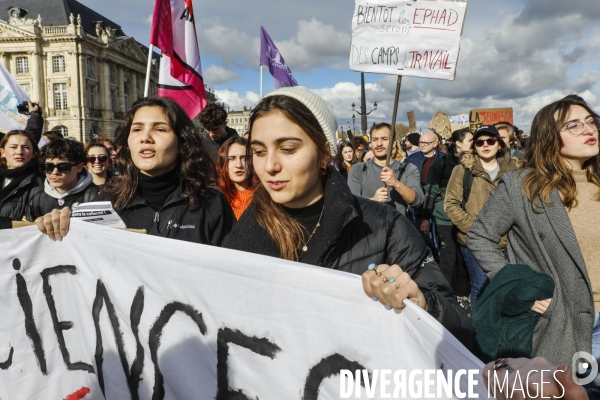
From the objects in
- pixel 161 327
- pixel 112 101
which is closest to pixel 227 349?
pixel 161 327

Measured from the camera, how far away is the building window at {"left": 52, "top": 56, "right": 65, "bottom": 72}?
191 ft

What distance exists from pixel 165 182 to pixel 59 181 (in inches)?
52.2

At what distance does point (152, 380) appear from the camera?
178cm

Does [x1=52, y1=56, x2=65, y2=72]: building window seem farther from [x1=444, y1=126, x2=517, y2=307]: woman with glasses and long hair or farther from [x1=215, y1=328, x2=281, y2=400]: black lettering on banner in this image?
[x1=215, y1=328, x2=281, y2=400]: black lettering on banner

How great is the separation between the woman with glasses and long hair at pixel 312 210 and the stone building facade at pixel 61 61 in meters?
56.5

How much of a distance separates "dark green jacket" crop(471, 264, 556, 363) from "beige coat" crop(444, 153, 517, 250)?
2.42 m

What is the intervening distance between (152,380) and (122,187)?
3.66ft

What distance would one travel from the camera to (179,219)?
234 centimetres

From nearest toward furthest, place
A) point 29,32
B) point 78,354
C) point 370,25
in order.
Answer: point 78,354
point 370,25
point 29,32

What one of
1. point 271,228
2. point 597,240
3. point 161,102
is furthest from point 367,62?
point 271,228

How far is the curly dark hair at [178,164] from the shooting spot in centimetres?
245

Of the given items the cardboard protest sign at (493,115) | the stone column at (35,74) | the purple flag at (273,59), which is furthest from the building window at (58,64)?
the cardboard protest sign at (493,115)

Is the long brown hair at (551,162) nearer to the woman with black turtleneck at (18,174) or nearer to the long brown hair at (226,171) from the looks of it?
the long brown hair at (226,171)

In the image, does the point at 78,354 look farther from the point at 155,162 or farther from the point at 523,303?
A: the point at 523,303
